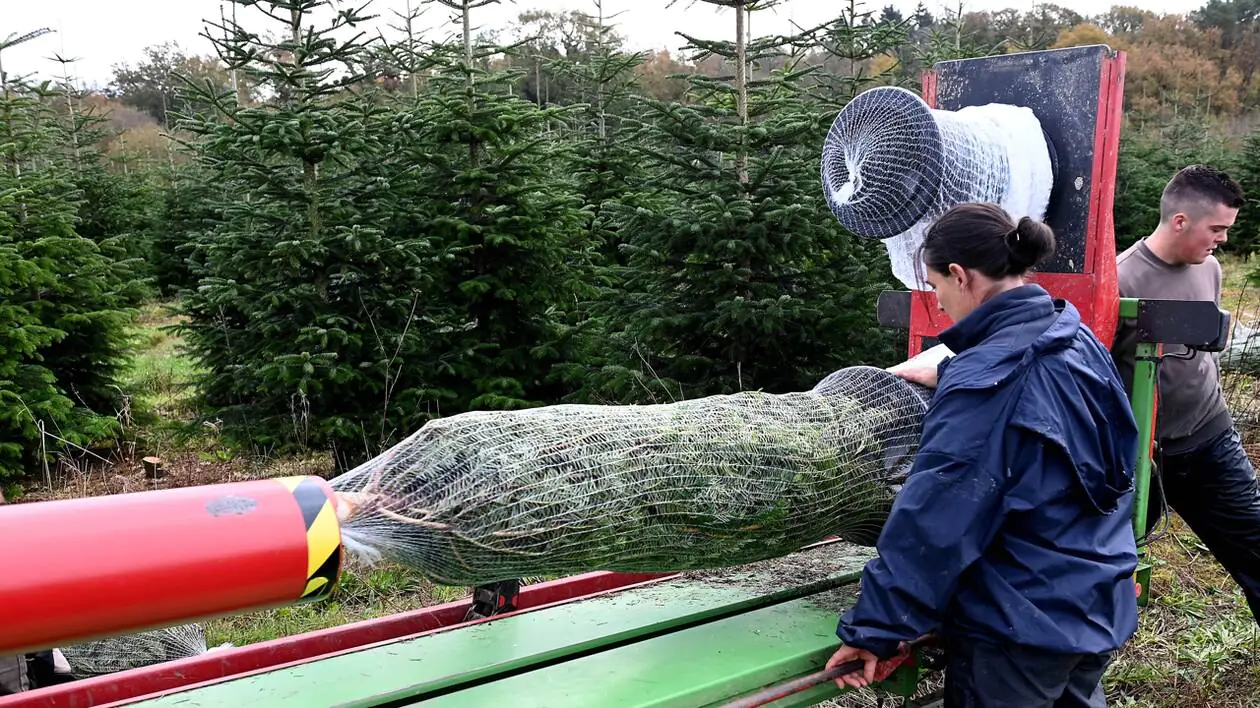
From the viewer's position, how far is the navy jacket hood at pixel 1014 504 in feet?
6.48

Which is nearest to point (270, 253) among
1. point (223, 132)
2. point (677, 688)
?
point (223, 132)

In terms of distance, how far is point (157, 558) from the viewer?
1.58 meters

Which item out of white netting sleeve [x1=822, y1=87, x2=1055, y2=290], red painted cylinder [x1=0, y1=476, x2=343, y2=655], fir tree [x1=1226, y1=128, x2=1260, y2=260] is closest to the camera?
red painted cylinder [x1=0, y1=476, x2=343, y2=655]

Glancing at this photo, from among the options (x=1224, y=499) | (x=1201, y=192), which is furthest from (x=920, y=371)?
(x=1224, y=499)

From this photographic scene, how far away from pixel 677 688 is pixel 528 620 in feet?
1.81

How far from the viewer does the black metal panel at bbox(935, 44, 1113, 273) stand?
286 cm

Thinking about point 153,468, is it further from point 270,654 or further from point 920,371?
point 920,371

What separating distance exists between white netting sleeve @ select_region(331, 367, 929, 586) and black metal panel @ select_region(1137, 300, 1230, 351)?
2.70 feet

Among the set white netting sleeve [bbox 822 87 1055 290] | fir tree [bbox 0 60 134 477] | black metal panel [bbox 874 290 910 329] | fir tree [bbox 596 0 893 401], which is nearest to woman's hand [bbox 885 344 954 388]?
white netting sleeve [bbox 822 87 1055 290]

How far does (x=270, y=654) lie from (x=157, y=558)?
2.84 feet

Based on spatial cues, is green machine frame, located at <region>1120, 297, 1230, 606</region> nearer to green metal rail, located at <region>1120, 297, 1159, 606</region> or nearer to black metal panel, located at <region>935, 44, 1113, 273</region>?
green metal rail, located at <region>1120, 297, 1159, 606</region>

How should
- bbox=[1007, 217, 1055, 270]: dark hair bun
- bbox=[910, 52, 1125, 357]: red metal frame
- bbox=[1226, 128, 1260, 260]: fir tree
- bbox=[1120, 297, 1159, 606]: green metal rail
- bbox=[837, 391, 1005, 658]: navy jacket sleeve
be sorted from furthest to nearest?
bbox=[1226, 128, 1260, 260]: fir tree
bbox=[1120, 297, 1159, 606]: green metal rail
bbox=[910, 52, 1125, 357]: red metal frame
bbox=[1007, 217, 1055, 270]: dark hair bun
bbox=[837, 391, 1005, 658]: navy jacket sleeve

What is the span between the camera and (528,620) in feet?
8.14

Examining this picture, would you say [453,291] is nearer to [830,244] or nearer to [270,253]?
[270,253]
